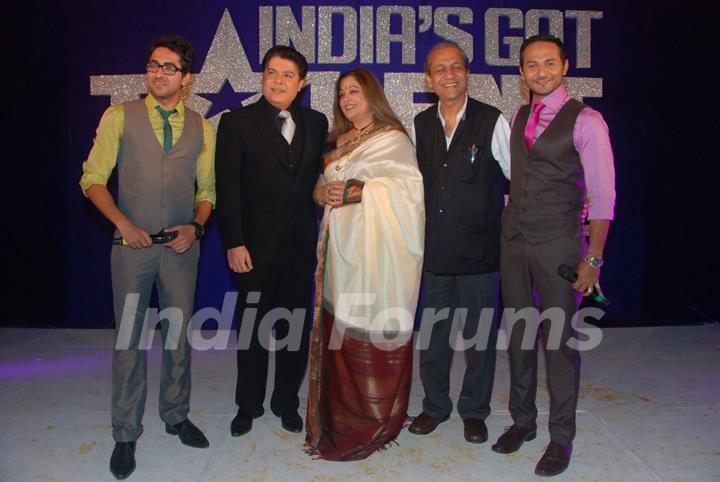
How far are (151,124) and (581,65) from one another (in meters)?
3.38

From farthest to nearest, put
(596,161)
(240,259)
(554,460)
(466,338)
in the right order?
(466,338)
(240,259)
(554,460)
(596,161)

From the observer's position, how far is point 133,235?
95.6 inches

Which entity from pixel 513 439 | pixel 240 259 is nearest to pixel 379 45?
pixel 240 259

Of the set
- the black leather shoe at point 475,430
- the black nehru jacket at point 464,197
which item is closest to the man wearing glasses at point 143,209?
the black nehru jacket at point 464,197

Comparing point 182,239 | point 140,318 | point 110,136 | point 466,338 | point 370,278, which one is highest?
point 110,136

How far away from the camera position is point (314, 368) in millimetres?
2727

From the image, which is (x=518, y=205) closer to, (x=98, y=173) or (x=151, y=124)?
(x=151, y=124)

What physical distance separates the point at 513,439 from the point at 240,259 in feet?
4.56

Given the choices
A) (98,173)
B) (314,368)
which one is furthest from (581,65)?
(98,173)

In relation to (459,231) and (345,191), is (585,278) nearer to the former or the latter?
(459,231)

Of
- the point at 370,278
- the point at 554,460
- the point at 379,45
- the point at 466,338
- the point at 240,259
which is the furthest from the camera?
the point at 379,45

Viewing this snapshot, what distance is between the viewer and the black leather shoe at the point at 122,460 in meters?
2.42

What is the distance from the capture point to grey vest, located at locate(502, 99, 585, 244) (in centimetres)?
242

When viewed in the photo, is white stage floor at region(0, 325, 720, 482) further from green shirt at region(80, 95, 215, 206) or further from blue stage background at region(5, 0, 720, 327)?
green shirt at region(80, 95, 215, 206)
